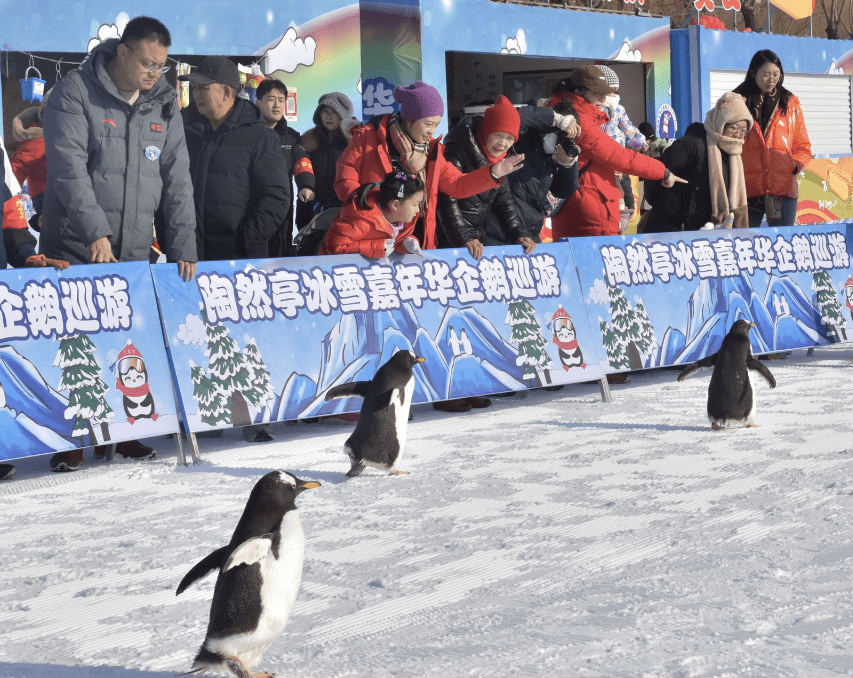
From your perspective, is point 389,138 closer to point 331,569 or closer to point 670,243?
point 670,243

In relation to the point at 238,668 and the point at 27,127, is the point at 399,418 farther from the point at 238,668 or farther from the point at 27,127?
the point at 27,127

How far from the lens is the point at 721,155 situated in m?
8.80

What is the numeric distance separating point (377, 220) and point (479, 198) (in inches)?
37.1

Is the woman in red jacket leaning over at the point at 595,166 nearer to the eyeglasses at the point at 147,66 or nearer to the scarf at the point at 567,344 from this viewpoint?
the scarf at the point at 567,344

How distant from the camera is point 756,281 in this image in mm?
8578

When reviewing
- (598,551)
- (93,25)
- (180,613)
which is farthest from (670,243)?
(93,25)

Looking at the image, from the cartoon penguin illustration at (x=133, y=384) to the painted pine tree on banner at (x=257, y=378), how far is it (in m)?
0.56

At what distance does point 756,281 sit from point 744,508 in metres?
4.36

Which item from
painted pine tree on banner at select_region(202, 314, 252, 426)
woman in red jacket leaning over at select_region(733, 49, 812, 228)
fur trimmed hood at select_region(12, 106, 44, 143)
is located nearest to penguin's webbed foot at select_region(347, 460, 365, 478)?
painted pine tree on banner at select_region(202, 314, 252, 426)

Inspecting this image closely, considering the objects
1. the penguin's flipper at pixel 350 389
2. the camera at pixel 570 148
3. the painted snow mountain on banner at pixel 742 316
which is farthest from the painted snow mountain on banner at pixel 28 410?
the painted snow mountain on banner at pixel 742 316

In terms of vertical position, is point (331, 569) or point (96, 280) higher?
point (96, 280)

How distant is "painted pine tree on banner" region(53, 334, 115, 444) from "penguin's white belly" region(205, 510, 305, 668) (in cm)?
286

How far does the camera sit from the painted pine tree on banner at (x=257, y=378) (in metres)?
6.14

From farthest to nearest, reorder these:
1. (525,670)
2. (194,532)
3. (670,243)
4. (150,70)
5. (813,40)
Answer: (813,40)
(670,243)
(150,70)
(194,532)
(525,670)
